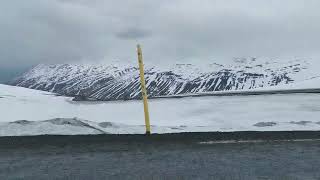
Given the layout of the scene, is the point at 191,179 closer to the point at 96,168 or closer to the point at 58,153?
the point at 96,168

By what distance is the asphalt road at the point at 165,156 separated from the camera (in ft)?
20.7

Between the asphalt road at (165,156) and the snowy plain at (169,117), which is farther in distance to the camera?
the snowy plain at (169,117)

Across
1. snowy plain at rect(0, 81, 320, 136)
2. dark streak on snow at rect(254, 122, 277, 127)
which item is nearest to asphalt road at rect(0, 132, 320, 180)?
snowy plain at rect(0, 81, 320, 136)

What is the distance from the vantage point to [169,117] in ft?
45.6

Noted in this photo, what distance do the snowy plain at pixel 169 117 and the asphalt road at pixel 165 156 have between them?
41.7 inches

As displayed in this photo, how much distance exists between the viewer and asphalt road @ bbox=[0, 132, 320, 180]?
6312 mm

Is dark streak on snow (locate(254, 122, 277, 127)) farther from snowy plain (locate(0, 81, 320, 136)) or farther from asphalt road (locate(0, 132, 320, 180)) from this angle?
asphalt road (locate(0, 132, 320, 180))

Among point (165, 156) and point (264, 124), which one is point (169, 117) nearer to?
point (264, 124)

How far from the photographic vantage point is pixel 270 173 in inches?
245

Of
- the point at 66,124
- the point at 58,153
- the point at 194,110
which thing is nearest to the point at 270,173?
the point at 58,153

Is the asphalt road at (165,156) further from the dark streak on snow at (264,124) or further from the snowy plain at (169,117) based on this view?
the dark streak on snow at (264,124)

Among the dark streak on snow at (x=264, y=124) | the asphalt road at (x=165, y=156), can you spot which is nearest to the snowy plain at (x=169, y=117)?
the dark streak on snow at (x=264, y=124)

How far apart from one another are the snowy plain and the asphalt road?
3.48 ft

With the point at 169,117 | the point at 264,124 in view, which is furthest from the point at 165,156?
the point at 169,117
